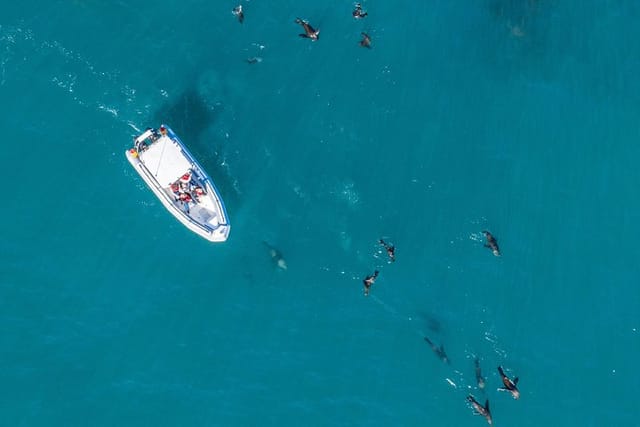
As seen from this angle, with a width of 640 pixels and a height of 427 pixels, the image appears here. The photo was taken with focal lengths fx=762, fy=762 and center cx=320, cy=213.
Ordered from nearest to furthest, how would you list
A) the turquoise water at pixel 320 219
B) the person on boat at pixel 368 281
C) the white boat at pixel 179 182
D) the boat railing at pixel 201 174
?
1. the white boat at pixel 179 182
2. the boat railing at pixel 201 174
3. the turquoise water at pixel 320 219
4. the person on boat at pixel 368 281

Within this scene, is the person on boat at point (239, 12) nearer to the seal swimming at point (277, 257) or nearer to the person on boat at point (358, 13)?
the person on boat at point (358, 13)

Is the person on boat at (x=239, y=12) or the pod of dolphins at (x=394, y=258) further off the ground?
the person on boat at (x=239, y=12)

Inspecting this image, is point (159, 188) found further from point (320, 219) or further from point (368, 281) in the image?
point (368, 281)

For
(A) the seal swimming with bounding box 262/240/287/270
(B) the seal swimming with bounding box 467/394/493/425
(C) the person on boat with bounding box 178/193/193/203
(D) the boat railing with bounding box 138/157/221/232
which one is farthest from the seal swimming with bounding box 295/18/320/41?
(B) the seal swimming with bounding box 467/394/493/425

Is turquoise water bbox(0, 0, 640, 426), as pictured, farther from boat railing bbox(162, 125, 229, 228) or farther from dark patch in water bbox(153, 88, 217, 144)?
boat railing bbox(162, 125, 229, 228)

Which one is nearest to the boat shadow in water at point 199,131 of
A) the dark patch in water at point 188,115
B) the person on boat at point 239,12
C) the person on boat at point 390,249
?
the dark patch in water at point 188,115

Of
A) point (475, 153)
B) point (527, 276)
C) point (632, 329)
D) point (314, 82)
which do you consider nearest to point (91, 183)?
point (314, 82)

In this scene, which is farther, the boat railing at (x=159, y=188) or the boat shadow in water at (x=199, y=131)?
the boat shadow in water at (x=199, y=131)

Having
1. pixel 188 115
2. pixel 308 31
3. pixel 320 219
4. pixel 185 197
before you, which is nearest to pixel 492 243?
pixel 320 219
